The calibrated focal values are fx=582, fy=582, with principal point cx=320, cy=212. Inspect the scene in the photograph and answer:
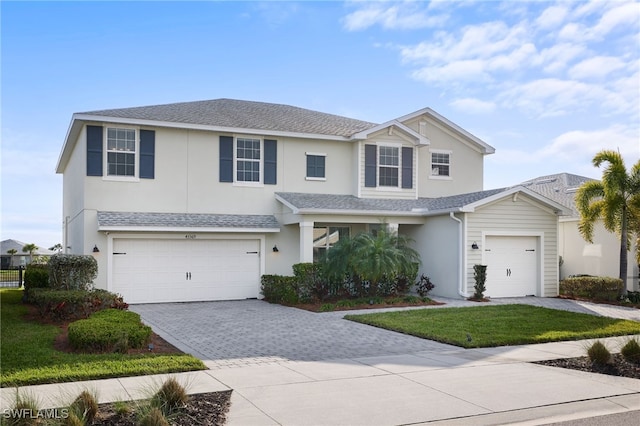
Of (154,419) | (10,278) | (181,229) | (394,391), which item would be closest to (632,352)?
(394,391)

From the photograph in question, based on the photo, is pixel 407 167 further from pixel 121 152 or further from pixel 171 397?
pixel 171 397

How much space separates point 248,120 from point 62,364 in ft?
44.3

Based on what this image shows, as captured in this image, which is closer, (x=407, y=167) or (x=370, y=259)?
(x=370, y=259)

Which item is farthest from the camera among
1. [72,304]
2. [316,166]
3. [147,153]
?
[316,166]

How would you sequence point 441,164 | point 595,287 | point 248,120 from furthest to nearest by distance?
point 441,164, point 248,120, point 595,287

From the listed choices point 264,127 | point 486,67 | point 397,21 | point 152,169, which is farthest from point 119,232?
point 486,67

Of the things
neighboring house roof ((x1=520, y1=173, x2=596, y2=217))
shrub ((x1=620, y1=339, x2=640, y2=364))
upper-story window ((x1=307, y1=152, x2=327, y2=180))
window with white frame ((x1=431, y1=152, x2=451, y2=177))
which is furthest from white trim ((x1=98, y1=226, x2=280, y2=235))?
neighboring house roof ((x1=520, y1=173, x2=596, y2=217))

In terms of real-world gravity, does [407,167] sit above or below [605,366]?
above

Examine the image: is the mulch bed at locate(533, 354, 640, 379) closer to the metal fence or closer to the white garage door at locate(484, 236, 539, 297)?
the white garage door at locate(484, 236, 539, 297)

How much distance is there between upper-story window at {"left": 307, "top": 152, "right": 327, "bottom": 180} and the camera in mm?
21500

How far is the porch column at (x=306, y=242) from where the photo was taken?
19.2 m

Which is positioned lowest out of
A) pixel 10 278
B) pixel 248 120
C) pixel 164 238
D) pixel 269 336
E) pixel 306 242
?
pixel 10 278

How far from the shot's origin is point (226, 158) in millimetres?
20172

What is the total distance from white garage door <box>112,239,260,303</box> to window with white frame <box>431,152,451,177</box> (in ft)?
26.8
